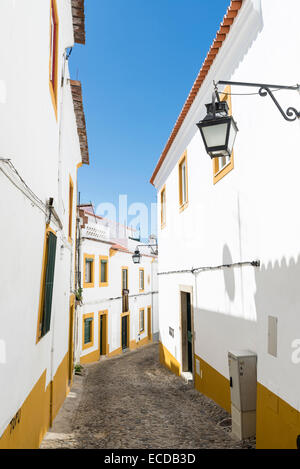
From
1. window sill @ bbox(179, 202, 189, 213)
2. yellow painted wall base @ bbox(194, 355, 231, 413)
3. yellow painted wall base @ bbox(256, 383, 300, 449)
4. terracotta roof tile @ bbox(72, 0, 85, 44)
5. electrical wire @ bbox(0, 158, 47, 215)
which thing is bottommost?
yellow painted wall base @ bbox(194, 355, 231, 413)

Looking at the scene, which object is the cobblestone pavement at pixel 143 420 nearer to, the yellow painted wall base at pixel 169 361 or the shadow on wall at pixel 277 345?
the yellow painted wall base at pixel 169 361

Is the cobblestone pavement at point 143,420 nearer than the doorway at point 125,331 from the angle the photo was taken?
Yes

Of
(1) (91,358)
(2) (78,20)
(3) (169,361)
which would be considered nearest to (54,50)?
(2) (78,20)

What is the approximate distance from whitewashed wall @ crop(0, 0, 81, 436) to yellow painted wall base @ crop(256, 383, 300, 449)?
9.01ft

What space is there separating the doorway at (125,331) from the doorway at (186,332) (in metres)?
11.8

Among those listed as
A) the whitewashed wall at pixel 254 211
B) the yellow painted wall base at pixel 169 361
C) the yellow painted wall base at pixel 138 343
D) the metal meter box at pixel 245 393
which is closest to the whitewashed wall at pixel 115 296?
the yellow painted wall base at pixel 138 343

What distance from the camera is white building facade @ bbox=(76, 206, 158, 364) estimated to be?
15625 millimetres

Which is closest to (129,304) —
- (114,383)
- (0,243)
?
(114,383)

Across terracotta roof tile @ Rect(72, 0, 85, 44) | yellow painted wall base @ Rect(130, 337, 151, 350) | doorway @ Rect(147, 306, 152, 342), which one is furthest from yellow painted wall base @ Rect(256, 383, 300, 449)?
doorway @ Rect(147, 306, 152, 342)

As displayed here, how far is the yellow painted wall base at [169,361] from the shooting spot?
9.56 m

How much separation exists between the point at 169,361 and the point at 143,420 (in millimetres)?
5033

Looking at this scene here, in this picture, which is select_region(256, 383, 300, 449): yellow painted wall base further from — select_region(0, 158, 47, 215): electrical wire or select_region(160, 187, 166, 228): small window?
select_region(160, 187, 166, 228): small window

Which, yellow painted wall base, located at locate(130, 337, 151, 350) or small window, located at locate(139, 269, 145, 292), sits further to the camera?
small window, located at locate(139, 269, 145, 292)

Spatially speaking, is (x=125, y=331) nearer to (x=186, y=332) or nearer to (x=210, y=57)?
(x=186, y=332)
